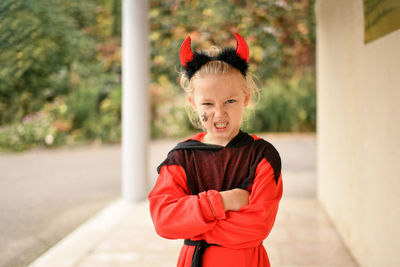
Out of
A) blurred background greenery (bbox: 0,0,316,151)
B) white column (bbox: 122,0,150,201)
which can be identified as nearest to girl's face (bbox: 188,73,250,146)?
blurred background greenery (bbox: 0,0,316,151)

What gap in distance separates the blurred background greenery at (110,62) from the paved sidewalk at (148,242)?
1.19 meters

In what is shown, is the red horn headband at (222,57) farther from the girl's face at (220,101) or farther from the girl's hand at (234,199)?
the girl's hand at (234,199)

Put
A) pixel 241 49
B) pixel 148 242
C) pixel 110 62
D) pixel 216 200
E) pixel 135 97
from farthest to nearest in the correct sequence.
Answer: pixel 110 62
pixel 135 97
pixel 148 242
pixel 241 49
pixel 216 200

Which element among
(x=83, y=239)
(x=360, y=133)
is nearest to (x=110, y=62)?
(x=83, y=239)

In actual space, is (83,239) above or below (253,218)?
below

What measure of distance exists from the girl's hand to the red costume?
0.02 m

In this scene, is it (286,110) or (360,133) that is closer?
(360,133)

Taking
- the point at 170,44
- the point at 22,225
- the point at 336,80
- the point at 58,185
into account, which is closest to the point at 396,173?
the point at 336,80

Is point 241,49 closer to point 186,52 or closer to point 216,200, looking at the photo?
point 186,52

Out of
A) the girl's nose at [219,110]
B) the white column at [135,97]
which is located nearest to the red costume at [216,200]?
the girl's nose at [219,110]

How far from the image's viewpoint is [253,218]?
48.7 inches

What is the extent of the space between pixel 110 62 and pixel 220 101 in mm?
8579

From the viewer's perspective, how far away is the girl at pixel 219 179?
1240 millimetres

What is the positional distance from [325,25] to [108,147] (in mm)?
5948
